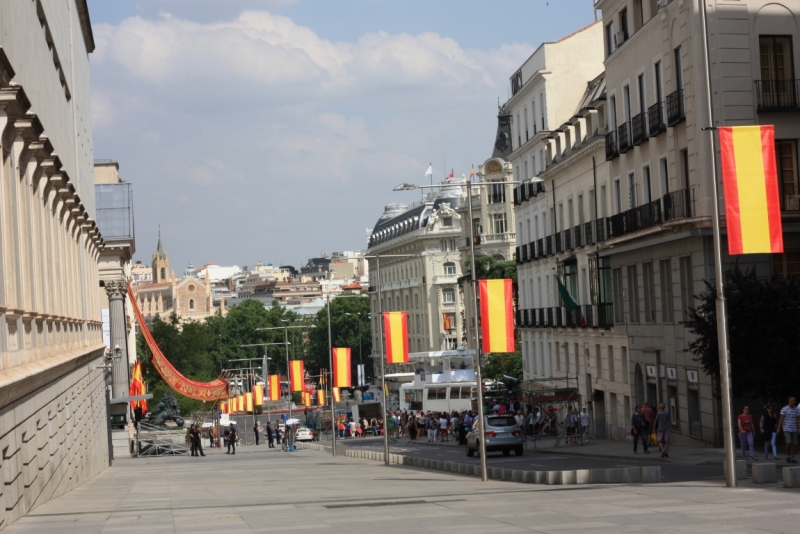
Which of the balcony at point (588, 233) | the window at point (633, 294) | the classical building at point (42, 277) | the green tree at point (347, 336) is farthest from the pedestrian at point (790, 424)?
the green tree at point (347, 336)

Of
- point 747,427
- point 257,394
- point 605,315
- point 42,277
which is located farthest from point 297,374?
point 42,277

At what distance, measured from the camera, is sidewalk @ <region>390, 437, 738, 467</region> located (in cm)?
3388

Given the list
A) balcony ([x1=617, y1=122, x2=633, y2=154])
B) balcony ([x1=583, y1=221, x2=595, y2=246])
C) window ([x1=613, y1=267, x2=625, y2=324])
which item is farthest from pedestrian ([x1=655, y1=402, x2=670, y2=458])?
balcony ([x1=583, y1=221, x2=595, y2=246])

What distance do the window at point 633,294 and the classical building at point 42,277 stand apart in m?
19.5

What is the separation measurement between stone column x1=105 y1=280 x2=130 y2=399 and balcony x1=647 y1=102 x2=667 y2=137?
29.6 metres

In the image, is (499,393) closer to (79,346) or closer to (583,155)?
(583,155)

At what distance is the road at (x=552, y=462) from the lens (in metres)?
28.5

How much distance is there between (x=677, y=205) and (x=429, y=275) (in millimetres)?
90913

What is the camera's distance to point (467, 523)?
1700 cm

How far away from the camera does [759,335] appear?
33.4 m

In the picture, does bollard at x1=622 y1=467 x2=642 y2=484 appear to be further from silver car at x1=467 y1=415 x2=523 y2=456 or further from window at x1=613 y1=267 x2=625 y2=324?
window at x1=613 y1=267 x2=625 y2=324

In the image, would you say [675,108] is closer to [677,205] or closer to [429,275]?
[677,205]

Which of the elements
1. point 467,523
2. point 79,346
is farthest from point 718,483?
point 79,346

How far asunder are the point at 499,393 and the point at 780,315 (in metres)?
44.2
